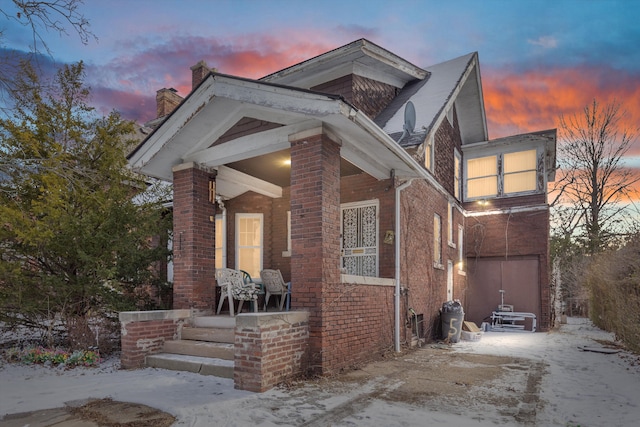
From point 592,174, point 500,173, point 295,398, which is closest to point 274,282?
point 295,398

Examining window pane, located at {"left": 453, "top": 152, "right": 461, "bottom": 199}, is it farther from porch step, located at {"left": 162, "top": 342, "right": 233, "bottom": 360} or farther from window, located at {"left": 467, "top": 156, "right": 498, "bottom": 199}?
porch step, located at {"left": 162, "top": 342, "right": 233, "bottom": 360}

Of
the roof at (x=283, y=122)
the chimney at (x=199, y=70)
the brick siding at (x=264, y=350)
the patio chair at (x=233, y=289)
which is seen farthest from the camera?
the chimney at (x=199, y=70)

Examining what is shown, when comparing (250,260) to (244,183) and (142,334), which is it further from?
(142,334)

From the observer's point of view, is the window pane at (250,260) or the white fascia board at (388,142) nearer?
the white fascia board at (388,142)

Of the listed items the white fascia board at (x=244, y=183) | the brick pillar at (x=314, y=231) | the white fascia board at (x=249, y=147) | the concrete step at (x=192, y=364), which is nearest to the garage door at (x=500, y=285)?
the white fascia board at (x=244, y=183)

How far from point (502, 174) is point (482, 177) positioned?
2.24ft

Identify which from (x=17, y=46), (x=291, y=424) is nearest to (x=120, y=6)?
(x=17, y=46)

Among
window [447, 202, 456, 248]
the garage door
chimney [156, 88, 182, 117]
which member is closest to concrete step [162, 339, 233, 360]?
window [447, 202, 456, 248]

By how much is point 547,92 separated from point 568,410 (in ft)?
46.7

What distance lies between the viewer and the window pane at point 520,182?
1402 centimetres

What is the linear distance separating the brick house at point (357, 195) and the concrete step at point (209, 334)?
0.48 metres

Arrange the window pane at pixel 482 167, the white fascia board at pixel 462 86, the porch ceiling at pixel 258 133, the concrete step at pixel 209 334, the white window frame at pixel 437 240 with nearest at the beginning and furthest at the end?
the porch ceiling at pixel 258 133 < the concrete step at pixel 209 334 < the white fascia board at pixel 462 86 < the white window frame at pixel 437 240 < the window pane at pixel 482 167

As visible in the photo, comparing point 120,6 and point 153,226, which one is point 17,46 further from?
point 153,226

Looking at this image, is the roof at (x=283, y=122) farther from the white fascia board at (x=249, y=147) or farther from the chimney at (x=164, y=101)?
the chimney at (x=164, y=101)
